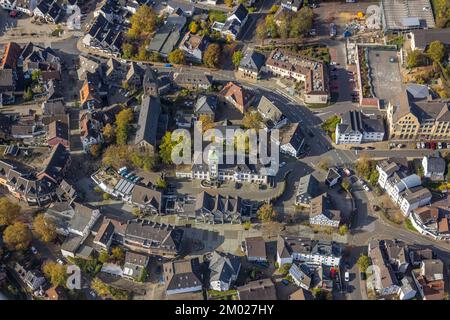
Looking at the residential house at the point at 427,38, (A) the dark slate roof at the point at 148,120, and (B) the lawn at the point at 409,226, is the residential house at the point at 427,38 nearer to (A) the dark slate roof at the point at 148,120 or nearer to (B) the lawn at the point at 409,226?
(B) the lawn at the point at 409,226

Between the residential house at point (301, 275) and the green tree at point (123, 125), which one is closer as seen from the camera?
the residential house at point (301, 275)

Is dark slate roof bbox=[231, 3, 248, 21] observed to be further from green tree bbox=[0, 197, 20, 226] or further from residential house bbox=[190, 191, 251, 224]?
green tree bbox=[0, 197, 20, 226]

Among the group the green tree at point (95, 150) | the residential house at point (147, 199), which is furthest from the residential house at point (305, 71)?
the green tree at point (95, 150)

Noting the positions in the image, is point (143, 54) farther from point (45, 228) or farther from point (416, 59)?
point (416, 59)

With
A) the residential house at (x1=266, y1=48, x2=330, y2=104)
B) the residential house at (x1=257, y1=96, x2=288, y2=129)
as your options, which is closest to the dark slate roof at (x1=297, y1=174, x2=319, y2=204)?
the residential house at (x1=257, y1=96, x2=288, y2=129)

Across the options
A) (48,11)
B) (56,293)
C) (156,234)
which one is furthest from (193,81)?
(56,293)

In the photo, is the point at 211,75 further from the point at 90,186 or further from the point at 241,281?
the point at 241,281
